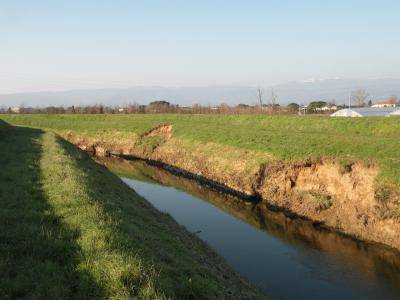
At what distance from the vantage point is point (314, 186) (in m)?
26.6

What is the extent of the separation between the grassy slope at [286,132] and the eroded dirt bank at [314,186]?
81 centimetres

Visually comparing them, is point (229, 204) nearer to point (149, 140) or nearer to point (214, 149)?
point (214, 149)

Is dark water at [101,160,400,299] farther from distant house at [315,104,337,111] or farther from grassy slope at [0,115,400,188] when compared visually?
distant house at [315,104,337,111]

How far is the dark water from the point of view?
1641 centimetres

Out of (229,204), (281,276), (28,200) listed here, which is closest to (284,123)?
(229,204)

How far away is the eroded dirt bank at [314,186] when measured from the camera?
71.0 ft

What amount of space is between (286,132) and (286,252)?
20.6 metres

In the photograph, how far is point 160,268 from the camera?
9.77 m

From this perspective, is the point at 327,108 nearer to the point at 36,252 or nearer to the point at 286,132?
the point at 286,132

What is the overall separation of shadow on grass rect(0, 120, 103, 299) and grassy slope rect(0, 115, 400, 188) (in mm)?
17664

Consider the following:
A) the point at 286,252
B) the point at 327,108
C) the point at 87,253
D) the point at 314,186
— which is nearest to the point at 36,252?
the point at 87,253

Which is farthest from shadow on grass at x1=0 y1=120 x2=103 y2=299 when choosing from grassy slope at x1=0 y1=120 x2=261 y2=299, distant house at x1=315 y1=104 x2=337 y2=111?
distant house at x1=315 y1=104 x2=337 y2=111

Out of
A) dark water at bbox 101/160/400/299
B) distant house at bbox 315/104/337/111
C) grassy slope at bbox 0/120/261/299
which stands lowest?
dark water at bbox 101/160/400/299

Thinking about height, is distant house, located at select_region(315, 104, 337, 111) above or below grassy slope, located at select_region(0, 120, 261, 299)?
above
